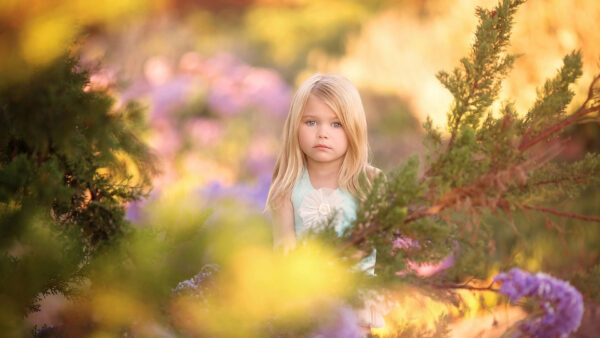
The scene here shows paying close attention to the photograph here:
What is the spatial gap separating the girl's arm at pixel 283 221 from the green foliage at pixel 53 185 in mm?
→ 547

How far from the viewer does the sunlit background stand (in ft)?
3.02

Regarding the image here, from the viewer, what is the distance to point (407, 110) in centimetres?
659

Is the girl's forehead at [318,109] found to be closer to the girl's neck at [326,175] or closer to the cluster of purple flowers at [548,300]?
the girl's neck at [326,175]

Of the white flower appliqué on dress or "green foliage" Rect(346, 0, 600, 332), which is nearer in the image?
"green foliage" Rect(346, 0, 600, 332)

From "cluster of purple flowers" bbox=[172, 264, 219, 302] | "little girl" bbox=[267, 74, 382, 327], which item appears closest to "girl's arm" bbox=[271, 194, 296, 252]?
"little girl" bbox=[267, 74, 382, 327]

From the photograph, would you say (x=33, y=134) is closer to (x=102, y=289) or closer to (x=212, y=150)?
(x=102, y=289)

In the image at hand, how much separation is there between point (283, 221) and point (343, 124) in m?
0.34

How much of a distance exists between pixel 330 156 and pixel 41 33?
2.59ft

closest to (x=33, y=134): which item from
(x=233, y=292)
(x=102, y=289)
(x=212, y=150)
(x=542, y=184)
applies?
(x=102, y=289)

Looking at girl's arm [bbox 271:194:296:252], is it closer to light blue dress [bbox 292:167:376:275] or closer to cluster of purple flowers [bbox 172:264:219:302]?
light blue dress [bbox 292:167:376:275]

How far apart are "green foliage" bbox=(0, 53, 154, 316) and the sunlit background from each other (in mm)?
60

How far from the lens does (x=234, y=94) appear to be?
4590mm

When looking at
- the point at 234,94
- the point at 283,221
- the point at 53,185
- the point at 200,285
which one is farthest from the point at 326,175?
the point at 234,94

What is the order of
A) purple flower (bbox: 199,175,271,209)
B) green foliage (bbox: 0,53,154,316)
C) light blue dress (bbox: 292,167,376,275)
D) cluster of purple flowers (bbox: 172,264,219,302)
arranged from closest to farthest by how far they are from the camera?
1. green foliage (bbox: 0,53,154,316)
2. cluster of purple flowers (bbox: 172,264,219,302)
3. light blue dress (bbox: 292,167,376,275)
4. purple flower (bbox: 199,175,271,209)
